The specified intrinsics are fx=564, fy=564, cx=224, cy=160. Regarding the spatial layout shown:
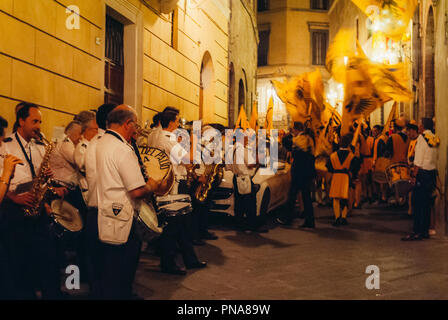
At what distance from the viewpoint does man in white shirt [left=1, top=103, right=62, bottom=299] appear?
4.34 meters

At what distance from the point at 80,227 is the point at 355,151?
329 inches

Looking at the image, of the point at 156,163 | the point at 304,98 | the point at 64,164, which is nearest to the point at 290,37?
the point at 304,98

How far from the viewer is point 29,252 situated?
4445 mm

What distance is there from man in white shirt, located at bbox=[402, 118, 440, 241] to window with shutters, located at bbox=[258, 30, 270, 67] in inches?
1219

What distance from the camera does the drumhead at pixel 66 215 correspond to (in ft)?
16.1

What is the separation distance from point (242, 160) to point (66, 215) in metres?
4.34

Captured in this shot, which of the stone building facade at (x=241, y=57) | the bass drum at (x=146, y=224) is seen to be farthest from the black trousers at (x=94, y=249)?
the stone building facade at (x=241, y=57)

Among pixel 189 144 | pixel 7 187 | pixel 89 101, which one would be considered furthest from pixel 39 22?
pixel 7 187

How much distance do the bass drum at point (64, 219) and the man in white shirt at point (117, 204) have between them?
0.94 meters

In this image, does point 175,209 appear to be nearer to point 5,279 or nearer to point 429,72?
point 5,279

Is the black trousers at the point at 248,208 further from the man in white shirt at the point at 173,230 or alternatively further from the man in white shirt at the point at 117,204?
the man in white shirt at the point at 117,204

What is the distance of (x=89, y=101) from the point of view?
9148mm

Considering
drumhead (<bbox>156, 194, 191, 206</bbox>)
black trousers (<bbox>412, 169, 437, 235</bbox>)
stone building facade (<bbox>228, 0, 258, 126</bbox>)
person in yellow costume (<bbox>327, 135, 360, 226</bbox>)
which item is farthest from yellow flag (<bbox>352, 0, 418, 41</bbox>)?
drumhead (<bbox>156, 194, 191, 206</bbox>)

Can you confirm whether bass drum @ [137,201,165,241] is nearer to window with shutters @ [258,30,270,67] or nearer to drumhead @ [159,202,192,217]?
drumhead @ [159,202,192,217]
